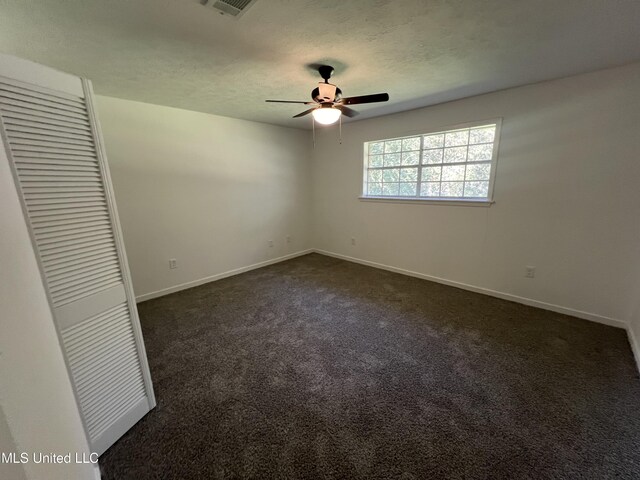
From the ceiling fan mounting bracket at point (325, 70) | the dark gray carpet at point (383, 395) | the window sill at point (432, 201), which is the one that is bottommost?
the dark gray carpet at point (383, 395)

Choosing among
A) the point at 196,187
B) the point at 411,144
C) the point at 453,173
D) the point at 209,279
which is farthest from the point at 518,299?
the point at 196,187

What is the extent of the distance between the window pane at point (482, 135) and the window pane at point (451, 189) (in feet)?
1.78

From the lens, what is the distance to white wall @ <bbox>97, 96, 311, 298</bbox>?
2959mm

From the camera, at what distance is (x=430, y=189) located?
3617 millimetres

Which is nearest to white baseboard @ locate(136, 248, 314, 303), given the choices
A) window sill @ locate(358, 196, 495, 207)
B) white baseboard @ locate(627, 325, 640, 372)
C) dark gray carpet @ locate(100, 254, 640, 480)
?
dark gray carpet @ locate(100, 254, 640, 480)

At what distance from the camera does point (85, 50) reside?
178 cm

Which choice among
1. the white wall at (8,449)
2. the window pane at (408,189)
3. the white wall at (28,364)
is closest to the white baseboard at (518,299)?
the window pane at (408,189)

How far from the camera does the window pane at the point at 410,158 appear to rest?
3670mm

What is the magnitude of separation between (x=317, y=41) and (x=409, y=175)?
250cm

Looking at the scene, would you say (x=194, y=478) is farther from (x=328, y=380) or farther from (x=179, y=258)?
(x=179, y=258)

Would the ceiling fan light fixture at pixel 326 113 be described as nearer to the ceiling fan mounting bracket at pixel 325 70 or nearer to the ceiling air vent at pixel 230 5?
the ceiling fan mounting bracket at pixel 325 70

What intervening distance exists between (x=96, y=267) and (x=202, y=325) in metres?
1.48

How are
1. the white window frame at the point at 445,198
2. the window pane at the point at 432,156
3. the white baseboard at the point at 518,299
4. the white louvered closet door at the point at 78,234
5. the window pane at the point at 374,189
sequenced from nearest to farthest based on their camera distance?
the white louvered closet door at the point at 78,234
the white baseboard at the point at 518,299
the white window frame at the point at 445,198
the window pane at the point at 432,156
the window pane at the point at 374,189

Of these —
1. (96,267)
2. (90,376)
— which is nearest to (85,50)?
(96,267)
